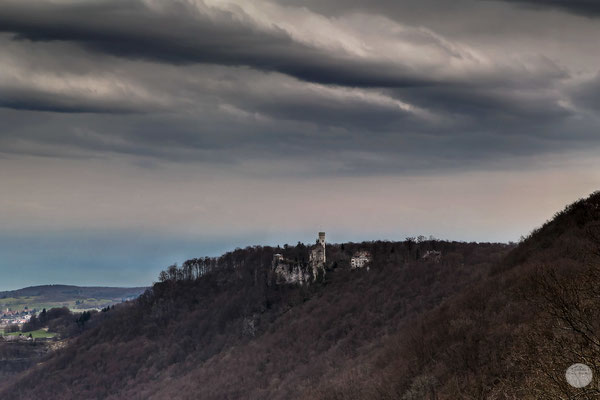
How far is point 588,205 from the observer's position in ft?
371

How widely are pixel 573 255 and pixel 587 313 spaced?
230 ft

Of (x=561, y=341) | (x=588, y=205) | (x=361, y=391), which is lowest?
(x=361, y=391)

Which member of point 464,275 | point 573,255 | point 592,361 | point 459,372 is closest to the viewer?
point 592,361

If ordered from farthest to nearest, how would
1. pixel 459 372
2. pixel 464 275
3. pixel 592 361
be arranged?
pixel 464 275
pixel 459 372
pixel 592 361

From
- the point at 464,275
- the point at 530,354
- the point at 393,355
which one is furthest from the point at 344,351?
the point at 530,354

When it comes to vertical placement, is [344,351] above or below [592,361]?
below

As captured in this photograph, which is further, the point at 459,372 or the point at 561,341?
the point at 459,372

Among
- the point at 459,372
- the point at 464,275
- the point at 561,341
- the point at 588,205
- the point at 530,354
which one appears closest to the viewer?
the point at 561,341

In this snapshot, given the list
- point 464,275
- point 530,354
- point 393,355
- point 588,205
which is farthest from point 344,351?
point 530,354

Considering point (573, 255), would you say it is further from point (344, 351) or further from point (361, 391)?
point (344, 351)

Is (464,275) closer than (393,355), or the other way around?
(393,355)

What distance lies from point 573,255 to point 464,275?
96448 mm

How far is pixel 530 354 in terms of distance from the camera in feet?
128

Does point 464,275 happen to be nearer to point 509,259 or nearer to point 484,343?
point 509,259
